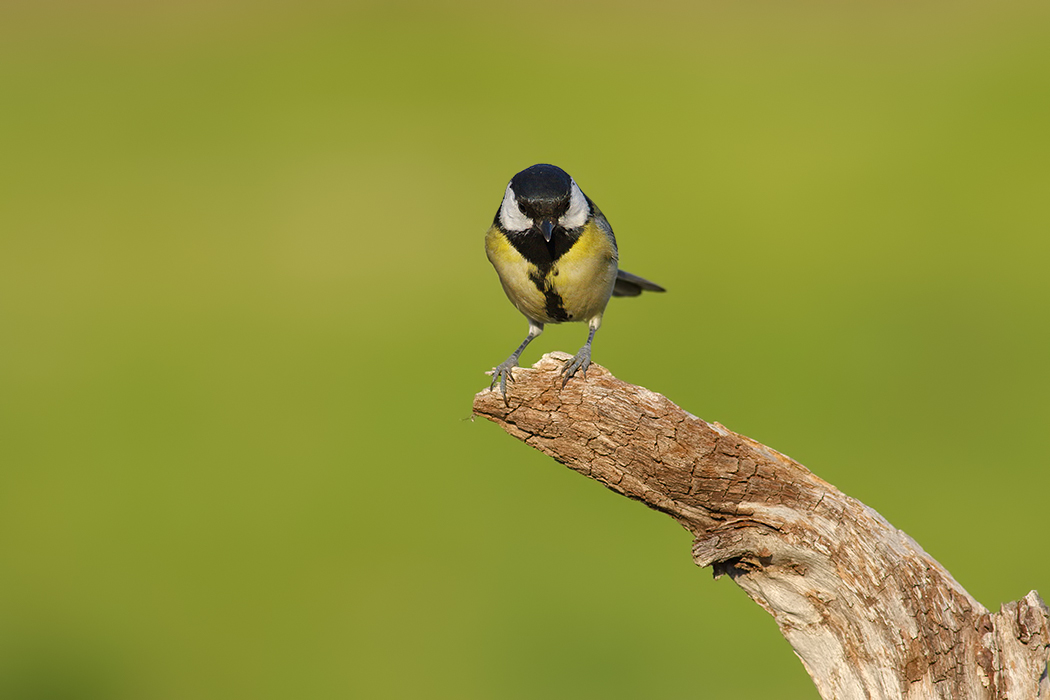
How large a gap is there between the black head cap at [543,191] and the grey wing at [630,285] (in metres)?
1.14

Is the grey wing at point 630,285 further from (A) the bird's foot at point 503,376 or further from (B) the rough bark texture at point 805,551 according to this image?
(B) the rough bark texture at point 805,551

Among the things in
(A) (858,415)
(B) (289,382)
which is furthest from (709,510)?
(B) (289,382)

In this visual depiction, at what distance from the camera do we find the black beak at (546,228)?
4.24 metres

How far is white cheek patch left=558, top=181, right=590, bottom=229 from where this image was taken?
14.4ft

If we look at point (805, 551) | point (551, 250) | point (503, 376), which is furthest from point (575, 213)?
point (805, 551)

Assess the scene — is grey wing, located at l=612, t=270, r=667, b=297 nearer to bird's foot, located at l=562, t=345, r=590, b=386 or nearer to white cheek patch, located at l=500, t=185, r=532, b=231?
white cheek patch, located at l=500, t=185, r=532, b=231

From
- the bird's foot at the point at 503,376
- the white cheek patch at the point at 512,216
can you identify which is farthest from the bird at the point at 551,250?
the bird's foot at the point at 503,376

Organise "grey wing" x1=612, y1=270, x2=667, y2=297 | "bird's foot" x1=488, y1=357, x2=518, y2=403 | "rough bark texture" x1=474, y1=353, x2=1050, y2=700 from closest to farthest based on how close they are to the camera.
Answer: "rough bark texture" x1=474, y1=353, x2=1050, y2=700 → "bird's foot" x1=488, y1=357, x2=518, y2=403 → "grey wing" x1=612, y1=270, x2=667, y2=297

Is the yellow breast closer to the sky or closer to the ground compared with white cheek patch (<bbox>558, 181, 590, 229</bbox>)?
closer to the ground

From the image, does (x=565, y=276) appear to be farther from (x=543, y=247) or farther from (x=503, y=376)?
(x=503, y=376)

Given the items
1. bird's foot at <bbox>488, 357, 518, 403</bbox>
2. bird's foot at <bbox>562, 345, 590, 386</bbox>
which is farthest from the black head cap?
bird's foot at <bbox>562, 345, 590, 386</bbox>

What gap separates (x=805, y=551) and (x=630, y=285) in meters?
2.45

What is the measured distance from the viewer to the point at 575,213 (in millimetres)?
4492

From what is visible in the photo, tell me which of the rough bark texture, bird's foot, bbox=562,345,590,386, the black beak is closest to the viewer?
the rough bark texture
